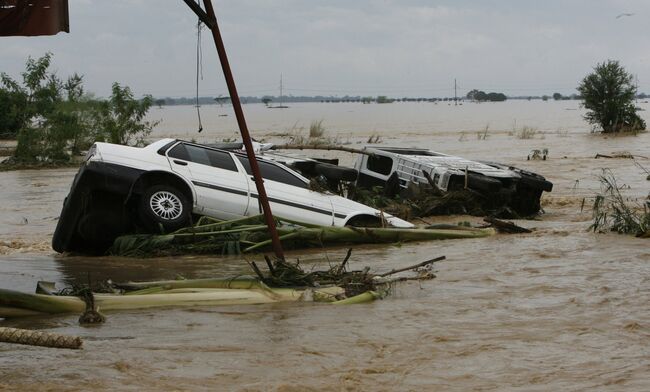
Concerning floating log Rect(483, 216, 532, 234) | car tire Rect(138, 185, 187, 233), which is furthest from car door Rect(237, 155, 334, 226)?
floating log Rect(483, 216, 532, 234)

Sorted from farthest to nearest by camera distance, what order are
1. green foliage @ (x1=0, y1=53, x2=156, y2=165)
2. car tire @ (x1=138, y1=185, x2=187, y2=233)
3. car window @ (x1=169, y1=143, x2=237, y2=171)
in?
green foliage @ (x1=0, y1=53, x2=156, y2=165) < car window @ (x1=169, y1=143, x2=237, y2=171) < car tire @ (x1=138, y1=185, x2=187, y2=233)

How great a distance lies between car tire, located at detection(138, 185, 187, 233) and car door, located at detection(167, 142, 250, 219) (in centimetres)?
25

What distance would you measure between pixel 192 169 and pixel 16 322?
16.6 ft

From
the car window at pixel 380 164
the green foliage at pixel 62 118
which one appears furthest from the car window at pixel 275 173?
the green foliage at pixel 62 118

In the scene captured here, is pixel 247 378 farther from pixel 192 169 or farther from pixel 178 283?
pixel 192 169

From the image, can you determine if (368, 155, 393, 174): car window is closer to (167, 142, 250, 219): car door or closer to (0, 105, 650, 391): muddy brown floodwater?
(0, 105, 650, 391): muddy brown floodwater

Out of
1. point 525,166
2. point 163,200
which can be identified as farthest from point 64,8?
point 525,166

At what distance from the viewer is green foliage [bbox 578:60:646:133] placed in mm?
46656

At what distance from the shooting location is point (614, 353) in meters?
6.94

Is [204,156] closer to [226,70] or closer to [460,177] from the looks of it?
[226,70]

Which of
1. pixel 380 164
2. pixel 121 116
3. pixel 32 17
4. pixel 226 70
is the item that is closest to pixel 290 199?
pixel 226 70

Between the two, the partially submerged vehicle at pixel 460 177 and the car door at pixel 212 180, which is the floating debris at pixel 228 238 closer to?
the car door at pixel 212 180

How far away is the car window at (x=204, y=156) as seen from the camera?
1271 centimetres

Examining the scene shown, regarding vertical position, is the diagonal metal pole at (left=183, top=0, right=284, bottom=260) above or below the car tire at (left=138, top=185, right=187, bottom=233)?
above
